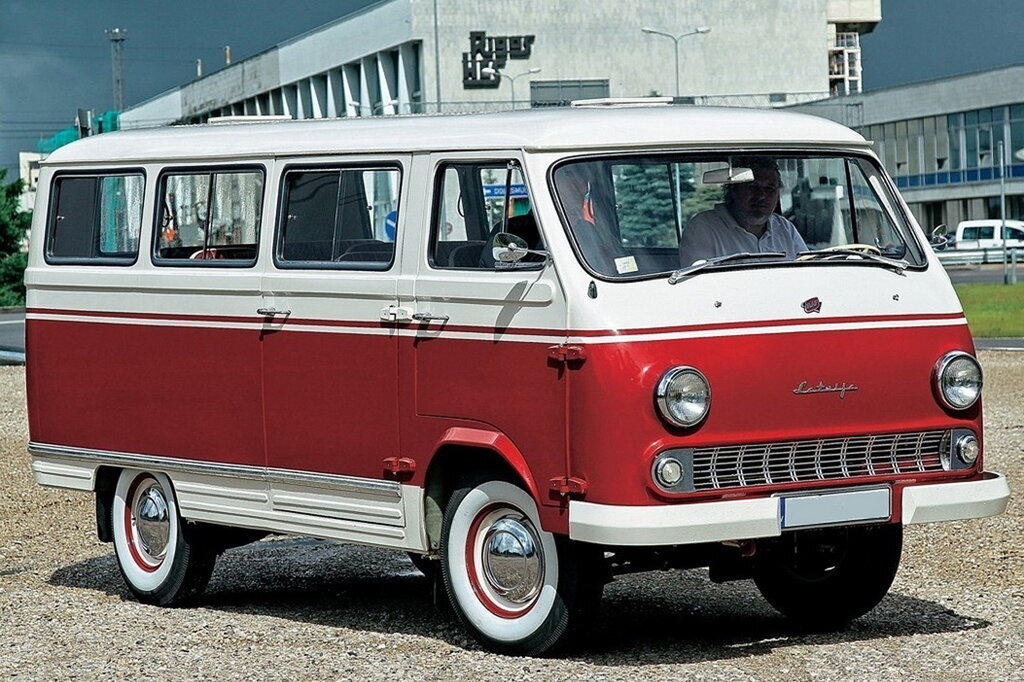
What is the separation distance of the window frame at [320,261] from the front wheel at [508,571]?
3.64 feet

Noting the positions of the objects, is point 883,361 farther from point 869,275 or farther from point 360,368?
point 360,368

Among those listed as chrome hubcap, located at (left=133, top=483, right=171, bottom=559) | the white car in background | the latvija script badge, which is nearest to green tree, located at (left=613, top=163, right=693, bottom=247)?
the latvija script badge

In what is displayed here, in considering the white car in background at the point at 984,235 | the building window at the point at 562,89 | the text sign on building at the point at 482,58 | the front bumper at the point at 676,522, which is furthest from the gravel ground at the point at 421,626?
the building window at the point at 562,89

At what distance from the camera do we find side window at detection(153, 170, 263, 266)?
948cm

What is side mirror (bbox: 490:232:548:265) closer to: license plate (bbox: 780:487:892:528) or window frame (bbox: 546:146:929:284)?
window frame (bbox: 546:146:929:284)

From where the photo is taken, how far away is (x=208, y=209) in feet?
32.0

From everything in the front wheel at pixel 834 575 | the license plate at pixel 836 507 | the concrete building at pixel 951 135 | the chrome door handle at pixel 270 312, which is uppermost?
the concrete building at pixel 951 135

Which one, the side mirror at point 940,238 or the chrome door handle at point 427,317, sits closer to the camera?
the chrome door handle at point 427,317

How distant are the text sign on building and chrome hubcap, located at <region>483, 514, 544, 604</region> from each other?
79.4m

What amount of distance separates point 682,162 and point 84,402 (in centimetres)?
368

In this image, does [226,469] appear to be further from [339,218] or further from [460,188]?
[460,188]

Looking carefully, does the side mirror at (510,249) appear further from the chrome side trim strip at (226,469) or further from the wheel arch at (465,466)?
the chrome side trim strip at (226,469)

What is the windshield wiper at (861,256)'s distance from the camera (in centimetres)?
837

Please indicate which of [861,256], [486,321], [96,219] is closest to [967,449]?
[861,256]
